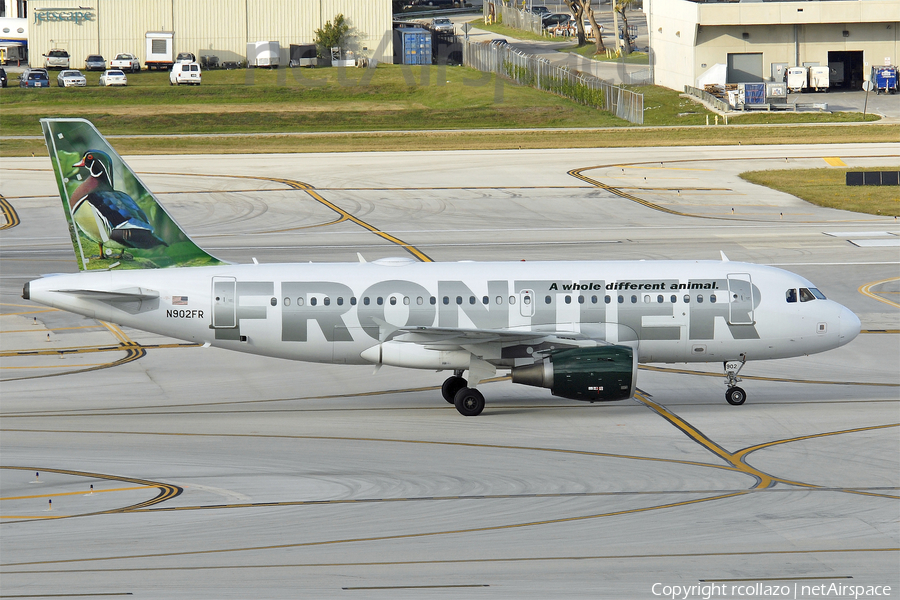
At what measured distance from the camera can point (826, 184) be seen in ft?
240

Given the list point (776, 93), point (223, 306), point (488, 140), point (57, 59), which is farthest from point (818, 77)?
point (223, 306)

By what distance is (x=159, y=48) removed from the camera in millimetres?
128750

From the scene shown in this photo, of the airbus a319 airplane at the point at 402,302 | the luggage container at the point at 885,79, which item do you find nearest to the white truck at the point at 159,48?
the luggage container at the point at 885,79

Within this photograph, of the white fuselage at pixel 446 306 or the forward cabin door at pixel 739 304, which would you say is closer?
the white fuselage at pixel 446 306

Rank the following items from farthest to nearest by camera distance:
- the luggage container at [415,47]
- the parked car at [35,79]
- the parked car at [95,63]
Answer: the luggage container at [415,47] < the parked car at [95,63] < the parked car at [35,79]

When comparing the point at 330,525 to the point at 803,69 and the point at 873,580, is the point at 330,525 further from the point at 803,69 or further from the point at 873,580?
the point at 803,69

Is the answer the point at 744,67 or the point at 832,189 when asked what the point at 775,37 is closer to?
the point at 744,67

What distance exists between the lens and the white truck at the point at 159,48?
12875 centimetres

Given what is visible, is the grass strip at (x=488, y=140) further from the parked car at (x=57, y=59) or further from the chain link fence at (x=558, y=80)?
the parked car at (x=57, y=59)

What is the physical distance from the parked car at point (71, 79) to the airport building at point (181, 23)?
1577 cm

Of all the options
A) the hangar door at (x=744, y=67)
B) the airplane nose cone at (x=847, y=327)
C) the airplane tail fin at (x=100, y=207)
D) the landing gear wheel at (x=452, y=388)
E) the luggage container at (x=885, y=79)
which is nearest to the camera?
the airplane tail fin at (x=100, y=207)

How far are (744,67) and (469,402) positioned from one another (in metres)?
88.4

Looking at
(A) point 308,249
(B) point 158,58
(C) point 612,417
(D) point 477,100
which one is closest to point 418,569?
(C) point 612,417

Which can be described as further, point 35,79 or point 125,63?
point 125,63
